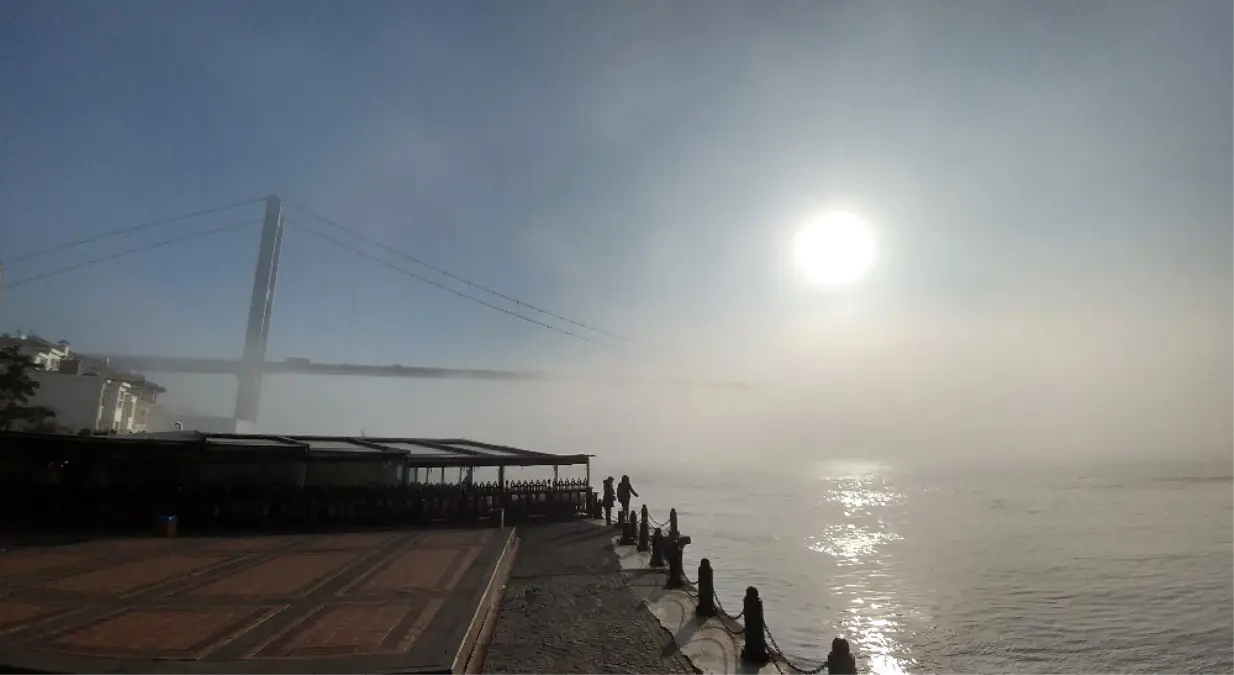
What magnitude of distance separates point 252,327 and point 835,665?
92.2 metres

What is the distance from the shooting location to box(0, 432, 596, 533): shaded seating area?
18422mm

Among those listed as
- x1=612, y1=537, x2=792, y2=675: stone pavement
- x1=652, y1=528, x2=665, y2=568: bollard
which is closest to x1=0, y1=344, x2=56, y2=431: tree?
x1=652, y1=528, x2=665, y2=568: bollard

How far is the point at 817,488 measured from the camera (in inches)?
3858

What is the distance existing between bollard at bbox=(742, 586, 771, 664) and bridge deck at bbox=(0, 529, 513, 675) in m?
4.72

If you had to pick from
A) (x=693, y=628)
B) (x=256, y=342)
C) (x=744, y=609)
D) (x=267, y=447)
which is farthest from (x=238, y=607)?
(x=256, y=342)

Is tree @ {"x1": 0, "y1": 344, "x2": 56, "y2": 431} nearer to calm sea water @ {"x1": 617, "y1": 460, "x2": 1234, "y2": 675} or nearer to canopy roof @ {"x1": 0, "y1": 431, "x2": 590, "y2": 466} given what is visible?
canopy roof @ {"x1": 0, "y1": 431, "x2": 590, "y2": 466}

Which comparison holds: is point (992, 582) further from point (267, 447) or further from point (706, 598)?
point (267, 447)

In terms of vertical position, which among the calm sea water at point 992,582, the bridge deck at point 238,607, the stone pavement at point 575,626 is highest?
the bridge deck at point 238,607

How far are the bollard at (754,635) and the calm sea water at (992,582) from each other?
631 centimetres

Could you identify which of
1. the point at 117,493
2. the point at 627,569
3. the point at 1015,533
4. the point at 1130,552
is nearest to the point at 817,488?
the point at 1015,533

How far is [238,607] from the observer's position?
9234 millimetres

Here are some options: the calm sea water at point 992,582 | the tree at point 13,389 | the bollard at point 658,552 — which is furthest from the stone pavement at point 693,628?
the tree at point 13,389

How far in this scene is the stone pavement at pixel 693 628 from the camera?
34.0 feet

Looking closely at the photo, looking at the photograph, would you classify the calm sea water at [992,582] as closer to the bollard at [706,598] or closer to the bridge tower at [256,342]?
the bollard at [706,598]
